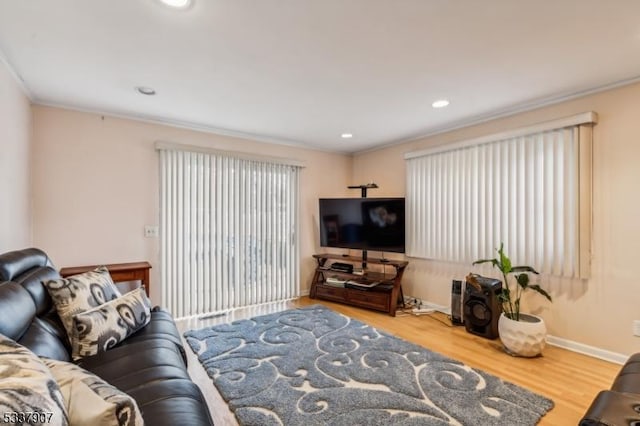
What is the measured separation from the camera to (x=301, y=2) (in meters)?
1.68

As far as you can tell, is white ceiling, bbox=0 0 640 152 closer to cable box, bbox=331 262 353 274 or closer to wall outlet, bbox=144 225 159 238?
wall outlet, bbox=144 225 159 238

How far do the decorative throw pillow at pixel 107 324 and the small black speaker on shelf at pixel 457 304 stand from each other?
314cm

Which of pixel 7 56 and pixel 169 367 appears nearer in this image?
pixel 169 367

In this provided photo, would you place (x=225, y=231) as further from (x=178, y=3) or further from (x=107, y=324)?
(x=178, y=3)

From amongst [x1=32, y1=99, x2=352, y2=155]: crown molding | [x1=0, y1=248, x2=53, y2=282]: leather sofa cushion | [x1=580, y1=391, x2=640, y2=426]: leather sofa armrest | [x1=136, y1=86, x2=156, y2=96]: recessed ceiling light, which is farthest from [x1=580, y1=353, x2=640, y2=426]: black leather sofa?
[x1=32, y1=99, x2=352, y2=155]: crown molding

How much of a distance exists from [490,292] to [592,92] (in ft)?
6.78

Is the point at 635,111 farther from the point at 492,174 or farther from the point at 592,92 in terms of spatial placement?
the point at 492,174

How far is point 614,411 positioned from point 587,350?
7.22 feet

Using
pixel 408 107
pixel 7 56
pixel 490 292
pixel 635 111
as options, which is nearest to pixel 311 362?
pixel 490 292

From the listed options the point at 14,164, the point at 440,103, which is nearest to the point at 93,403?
the point at 14,164

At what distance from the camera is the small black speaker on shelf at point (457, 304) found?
362cm

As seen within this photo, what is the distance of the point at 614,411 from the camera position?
1.19 m

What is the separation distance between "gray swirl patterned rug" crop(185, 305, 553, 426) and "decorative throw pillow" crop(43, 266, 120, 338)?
997mm

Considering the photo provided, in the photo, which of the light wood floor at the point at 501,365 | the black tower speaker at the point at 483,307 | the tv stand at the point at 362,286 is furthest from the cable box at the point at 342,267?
the black tower speaker at the point at 483,307
